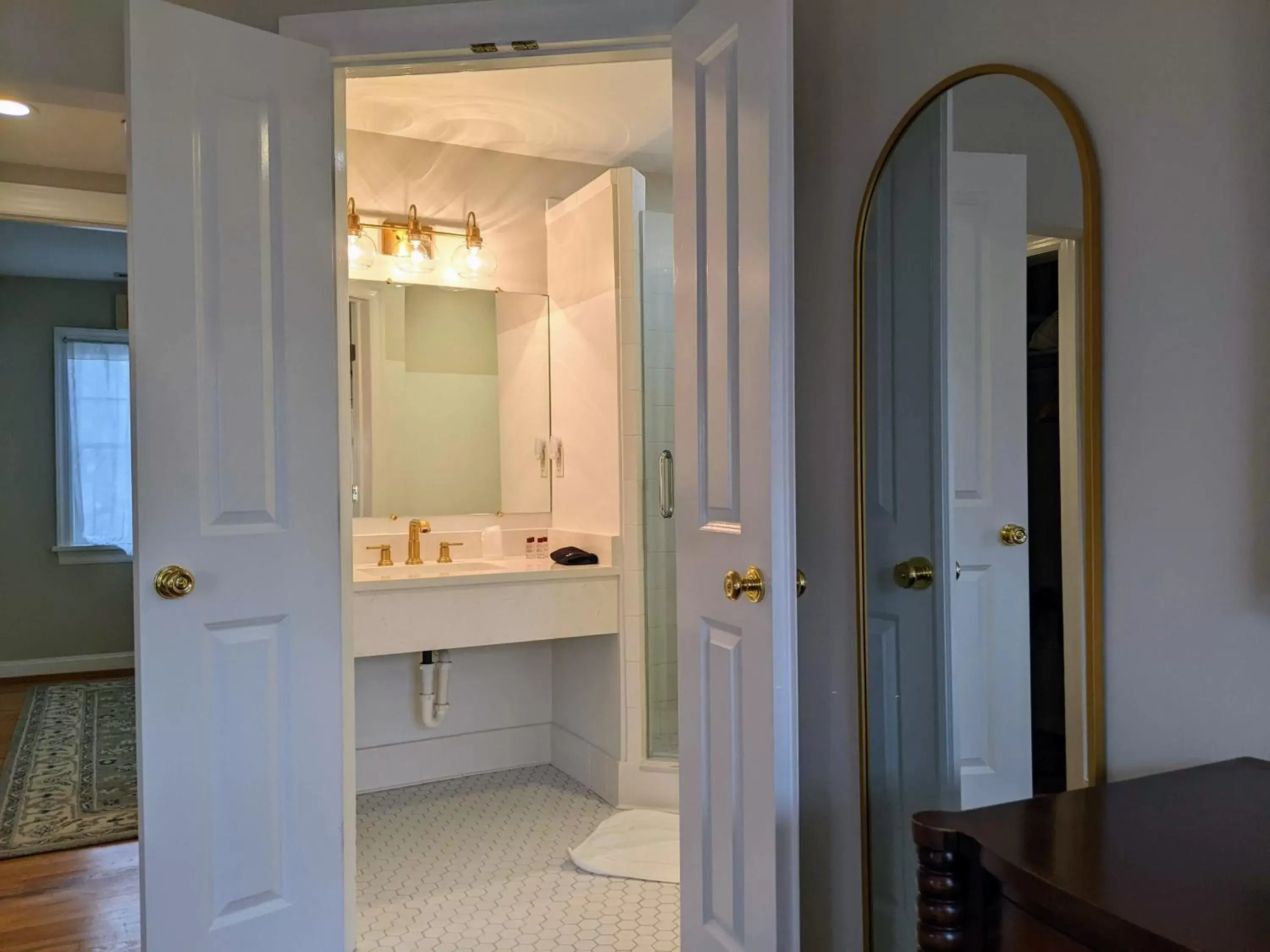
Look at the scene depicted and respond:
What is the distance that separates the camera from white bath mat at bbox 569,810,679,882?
8.80 feet

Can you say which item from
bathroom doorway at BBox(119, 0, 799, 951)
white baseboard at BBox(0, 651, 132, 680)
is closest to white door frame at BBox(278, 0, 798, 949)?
bathroom doorway at BBox(119, 0, 799, 951)

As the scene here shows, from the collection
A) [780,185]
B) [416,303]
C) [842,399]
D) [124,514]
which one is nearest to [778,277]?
[780,185]

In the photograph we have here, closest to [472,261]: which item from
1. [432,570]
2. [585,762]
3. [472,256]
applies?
[472,256]

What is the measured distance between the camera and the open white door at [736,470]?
1575mm

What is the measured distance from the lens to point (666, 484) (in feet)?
11.0

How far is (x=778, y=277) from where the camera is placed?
1.56 meters

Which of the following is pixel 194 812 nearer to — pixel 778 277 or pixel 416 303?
pixel 778 277

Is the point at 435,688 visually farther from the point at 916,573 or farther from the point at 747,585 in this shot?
the point at 916,573

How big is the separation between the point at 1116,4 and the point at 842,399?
2.55ft

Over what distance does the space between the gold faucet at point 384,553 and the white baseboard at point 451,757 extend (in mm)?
698

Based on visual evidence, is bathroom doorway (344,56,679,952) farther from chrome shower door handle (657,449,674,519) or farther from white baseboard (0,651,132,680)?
white baseboard (0,651,132,680)

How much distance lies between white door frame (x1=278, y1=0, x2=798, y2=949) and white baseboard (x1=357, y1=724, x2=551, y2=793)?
1275 mm

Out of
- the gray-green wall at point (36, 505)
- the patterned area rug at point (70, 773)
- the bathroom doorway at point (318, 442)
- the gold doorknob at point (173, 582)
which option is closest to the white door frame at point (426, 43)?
the bathroom doorway at point (318, 442)

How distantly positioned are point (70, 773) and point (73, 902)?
138 centimetres
